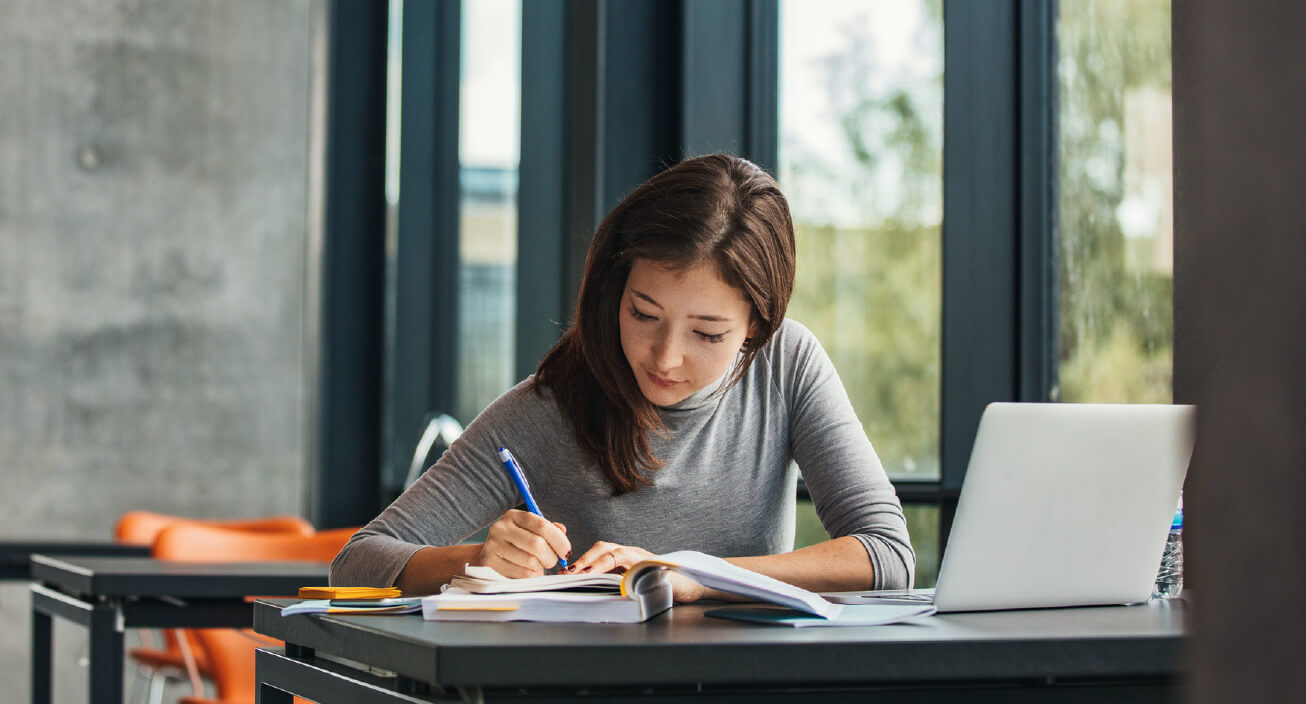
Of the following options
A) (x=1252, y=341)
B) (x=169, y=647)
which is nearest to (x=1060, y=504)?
(x=1252, y=341)

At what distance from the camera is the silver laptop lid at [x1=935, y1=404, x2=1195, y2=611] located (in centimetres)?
120

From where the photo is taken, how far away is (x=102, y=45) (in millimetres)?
4625

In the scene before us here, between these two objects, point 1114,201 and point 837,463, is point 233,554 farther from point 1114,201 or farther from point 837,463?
point 1114,201

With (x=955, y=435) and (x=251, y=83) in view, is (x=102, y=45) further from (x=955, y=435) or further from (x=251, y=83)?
(x=955, y=435)

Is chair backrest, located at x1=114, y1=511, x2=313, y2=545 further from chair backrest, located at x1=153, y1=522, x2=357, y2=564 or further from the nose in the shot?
the nose

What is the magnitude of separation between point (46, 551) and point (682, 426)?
260 centimetres

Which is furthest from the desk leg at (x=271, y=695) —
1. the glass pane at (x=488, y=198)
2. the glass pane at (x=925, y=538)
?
the glass pane at (x=488, y=198)

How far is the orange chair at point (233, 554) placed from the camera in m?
3.04

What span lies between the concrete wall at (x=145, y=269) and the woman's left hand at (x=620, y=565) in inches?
136

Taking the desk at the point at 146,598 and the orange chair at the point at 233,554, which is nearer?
the desk at the point at 146,598

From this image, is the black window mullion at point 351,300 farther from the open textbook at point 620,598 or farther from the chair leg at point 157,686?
the open textbook at point 620,598

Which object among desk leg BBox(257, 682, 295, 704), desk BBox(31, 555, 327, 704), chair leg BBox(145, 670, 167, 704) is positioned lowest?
chair leg BBox(145, 670, 167, 704)

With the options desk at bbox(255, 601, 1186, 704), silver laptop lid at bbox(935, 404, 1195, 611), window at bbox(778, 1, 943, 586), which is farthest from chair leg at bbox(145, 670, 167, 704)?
silver laptop lid at bbox(935, 404, 1195, 611)

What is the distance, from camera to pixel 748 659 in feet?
3.01
